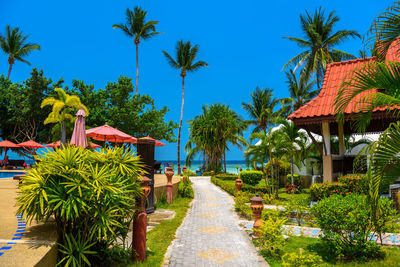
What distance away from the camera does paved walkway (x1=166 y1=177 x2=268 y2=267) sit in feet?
15.8

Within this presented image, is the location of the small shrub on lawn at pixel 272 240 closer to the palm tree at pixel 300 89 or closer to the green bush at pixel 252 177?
Answer: the green bush at pixel 252 177

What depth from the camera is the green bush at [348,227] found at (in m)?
4.80

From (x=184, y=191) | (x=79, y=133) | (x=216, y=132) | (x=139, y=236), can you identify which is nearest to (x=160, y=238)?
(x=139, y=236)

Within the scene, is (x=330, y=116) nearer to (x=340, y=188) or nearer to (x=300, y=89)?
(x=340, y=188)

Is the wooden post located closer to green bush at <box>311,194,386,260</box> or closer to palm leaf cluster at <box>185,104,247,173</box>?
green bush at <box>311,194,386,260</box>

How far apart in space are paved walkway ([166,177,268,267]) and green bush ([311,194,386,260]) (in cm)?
146

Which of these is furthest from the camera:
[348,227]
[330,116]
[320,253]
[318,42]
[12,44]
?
[12,44]

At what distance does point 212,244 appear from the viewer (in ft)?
19.0

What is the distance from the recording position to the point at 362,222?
4.78 m

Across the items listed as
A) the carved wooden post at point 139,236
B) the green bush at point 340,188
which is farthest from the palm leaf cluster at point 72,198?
the green bush at point 340,188

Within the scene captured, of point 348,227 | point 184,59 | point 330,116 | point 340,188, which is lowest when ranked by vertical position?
point 348,227

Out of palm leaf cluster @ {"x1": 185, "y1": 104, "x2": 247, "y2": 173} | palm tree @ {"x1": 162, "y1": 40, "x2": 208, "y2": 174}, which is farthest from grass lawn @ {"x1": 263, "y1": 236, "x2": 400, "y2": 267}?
palm tree @ {"x1": 162, "y1": 40, "x2": 208, "y2": 174}

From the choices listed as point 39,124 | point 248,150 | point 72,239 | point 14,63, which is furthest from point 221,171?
point 14,63

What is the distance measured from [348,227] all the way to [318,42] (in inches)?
883
